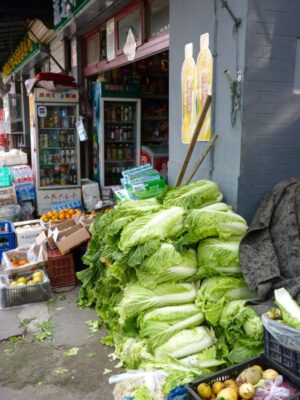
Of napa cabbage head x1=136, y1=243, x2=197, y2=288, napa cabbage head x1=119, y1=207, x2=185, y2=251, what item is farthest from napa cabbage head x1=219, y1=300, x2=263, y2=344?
napa cabbage head x1=119, y1=207, x2=185, y2=251

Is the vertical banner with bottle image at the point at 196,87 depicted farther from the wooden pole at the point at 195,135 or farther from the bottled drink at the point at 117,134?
the bottled drink at the point at 117,134

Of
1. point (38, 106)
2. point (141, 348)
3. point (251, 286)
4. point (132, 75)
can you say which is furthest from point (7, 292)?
point (132, 75)

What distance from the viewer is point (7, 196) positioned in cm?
809

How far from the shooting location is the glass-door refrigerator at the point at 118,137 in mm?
9117

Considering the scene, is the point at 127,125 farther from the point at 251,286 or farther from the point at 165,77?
the point at 251,286

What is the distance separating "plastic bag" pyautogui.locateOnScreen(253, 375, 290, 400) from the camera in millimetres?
2475

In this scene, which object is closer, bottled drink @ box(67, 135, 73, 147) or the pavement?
the pavement

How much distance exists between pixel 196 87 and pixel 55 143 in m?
5.35

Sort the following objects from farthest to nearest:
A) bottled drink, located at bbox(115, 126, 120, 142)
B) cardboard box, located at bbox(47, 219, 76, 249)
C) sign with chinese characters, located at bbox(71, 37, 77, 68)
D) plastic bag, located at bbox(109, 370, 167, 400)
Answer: sign with chinese characters, located at bbox(71, 37, 77, 68)
bottled drink, located at bbox(115, 126, 120, 142)
cardboard box, located at bbox(47, 219, 76, 249)
plastic bag, located at bbox(109, 370, 167, 400)

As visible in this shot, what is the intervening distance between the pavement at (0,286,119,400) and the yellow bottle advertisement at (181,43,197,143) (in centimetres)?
258

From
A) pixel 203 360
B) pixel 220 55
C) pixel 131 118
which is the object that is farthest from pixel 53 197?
pixel 203 360

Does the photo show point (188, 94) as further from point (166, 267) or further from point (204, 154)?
point (166, 267)

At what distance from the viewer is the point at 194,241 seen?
12.0ft

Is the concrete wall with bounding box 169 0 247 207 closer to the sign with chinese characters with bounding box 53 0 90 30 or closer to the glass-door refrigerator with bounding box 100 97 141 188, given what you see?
the sign with chinese characters with bounding box 53 0 90 30
